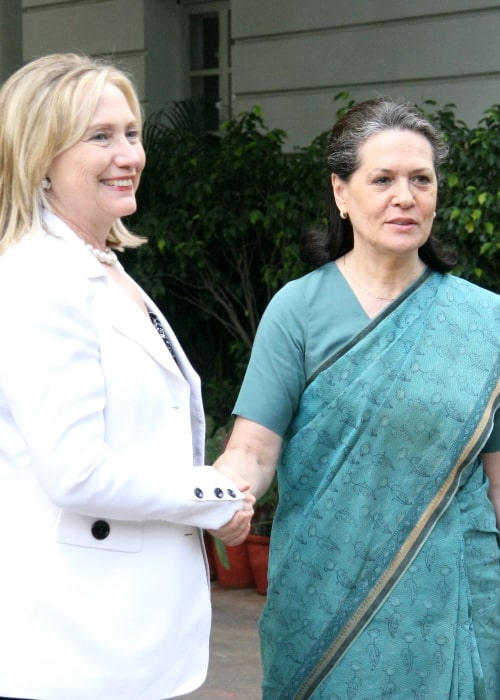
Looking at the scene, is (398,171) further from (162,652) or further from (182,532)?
(162,652)

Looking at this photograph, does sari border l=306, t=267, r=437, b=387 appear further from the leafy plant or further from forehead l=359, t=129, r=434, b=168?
the leafy plant

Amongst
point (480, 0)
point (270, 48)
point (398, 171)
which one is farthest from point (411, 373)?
point (270, 48)

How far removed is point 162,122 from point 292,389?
6.63 metres

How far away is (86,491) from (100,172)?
644 millimetres

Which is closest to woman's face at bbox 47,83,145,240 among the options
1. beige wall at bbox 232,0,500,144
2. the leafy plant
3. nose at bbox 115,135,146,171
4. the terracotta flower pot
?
nose at bbox 115,135,146,171

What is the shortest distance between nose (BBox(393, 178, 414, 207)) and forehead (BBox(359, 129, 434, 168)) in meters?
0.05

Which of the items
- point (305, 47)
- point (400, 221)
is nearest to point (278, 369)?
point (400, 221)

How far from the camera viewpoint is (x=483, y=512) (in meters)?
2.99

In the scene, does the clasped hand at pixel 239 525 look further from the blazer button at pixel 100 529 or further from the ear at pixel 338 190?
the ear at pixel 338 190

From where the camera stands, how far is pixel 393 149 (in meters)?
3.01

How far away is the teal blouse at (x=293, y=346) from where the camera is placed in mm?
3043

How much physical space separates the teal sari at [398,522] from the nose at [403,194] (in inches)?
9.8

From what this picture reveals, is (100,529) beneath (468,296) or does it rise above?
beneath

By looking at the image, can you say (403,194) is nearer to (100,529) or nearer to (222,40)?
(100,529)
